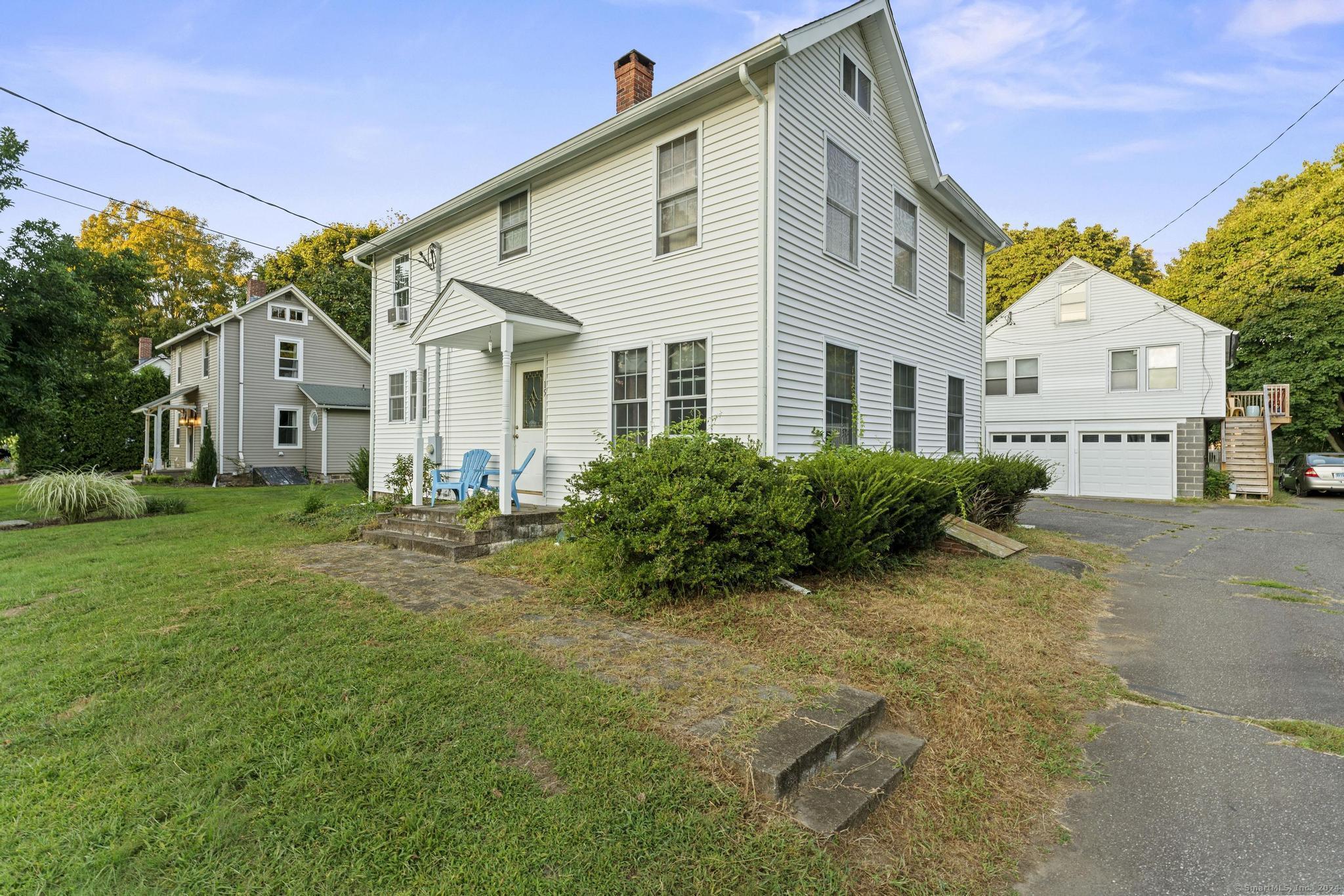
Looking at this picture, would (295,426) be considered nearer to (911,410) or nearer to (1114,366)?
(911,410)

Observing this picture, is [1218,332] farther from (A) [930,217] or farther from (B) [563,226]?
(B) [563,226]

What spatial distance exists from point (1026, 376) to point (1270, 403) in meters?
7.46

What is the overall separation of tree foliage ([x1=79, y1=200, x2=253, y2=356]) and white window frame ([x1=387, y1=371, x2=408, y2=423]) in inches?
1121

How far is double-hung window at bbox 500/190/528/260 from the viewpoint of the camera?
943 cm

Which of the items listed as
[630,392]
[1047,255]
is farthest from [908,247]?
[1047,255]

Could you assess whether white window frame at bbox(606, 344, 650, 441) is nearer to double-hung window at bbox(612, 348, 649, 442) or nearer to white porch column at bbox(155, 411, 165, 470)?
double-hung window at bbox(612, 348, 649, 442)

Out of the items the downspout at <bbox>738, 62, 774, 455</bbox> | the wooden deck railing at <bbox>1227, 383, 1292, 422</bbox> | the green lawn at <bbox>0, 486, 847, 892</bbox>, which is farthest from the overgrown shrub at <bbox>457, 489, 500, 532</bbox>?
the wooden deck railing at <bbox>1227, 383, 1292, 422</bbox>

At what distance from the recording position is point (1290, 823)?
7.77ft

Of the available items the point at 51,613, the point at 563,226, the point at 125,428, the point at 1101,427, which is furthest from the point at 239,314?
Answer: the point at 1101,427

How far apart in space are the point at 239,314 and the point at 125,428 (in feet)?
25.4

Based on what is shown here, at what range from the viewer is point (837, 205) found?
26.0ft

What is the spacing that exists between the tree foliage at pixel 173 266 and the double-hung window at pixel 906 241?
1438 inches

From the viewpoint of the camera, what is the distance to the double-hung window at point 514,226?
30.9 ft

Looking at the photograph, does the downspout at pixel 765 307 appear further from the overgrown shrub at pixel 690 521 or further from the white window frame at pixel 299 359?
the white window frame at pixel 299 359
